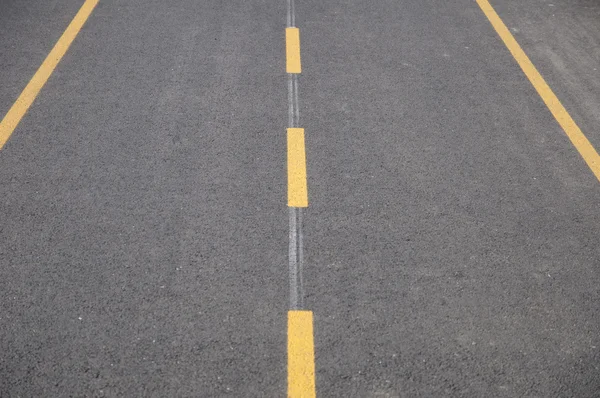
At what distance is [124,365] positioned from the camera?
A: 3791mm

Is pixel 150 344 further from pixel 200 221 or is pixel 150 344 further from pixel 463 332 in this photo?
pixel 463 332

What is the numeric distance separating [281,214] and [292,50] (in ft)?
9.42

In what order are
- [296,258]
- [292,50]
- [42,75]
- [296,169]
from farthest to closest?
[292,50]
[42,75]
[296,169]
[296,258]

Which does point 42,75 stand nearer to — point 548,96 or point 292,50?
point 292,50

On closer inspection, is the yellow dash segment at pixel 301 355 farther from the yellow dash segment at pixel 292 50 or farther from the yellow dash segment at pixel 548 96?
the yellow dash segment at pixel 292 50

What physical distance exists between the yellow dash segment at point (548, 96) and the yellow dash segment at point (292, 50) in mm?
2393

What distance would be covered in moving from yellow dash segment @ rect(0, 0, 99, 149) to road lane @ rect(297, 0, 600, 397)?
253 centimetres

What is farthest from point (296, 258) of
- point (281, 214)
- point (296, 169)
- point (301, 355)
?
point (296, 169)

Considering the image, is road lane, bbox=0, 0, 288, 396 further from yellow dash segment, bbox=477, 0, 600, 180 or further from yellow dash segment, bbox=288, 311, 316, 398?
yellow dash segment, bbox=477, 0, 600, 180

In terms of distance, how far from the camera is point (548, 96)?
6.71 metres

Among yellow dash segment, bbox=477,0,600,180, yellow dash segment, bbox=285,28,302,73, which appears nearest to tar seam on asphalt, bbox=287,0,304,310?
yellow dash segment, bbox=285,28,302,73

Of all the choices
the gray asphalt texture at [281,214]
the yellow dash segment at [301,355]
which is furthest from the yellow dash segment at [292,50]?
the yellow dash segment at [301,355]

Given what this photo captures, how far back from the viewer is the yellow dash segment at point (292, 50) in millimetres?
6949

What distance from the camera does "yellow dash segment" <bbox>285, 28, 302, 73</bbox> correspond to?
6949 mm
